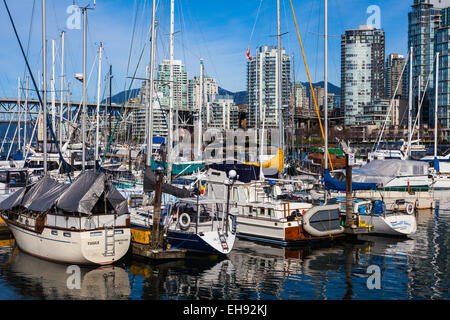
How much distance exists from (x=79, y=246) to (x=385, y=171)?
2796 centimetres

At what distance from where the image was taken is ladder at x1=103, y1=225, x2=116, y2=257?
20.5 meters

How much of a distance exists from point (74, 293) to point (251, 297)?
259 inches

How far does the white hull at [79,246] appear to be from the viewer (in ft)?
65.8

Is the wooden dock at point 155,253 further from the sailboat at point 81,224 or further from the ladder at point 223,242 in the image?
the ladder at point 223,242

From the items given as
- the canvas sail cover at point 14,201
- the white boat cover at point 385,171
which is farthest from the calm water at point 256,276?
the white boat cover at point 385,171

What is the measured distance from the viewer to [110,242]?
20609 millimetres

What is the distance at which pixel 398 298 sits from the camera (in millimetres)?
17094

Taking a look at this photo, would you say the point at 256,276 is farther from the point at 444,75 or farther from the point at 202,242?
the point at 444,75

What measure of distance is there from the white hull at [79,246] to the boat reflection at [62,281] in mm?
Result: 396

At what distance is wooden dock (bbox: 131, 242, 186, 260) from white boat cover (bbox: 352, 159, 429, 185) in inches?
809

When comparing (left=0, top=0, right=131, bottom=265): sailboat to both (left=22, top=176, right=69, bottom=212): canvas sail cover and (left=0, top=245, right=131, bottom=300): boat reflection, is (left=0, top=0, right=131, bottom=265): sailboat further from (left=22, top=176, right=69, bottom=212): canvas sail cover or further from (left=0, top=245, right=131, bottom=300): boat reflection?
(left=0, top=245, right=131, bottom=300): boat reflection

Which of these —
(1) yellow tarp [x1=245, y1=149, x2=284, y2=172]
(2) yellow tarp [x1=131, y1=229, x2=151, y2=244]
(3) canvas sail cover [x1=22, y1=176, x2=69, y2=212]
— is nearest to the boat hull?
(2) yellow tarp [x1=131, y1=229, x2=151, y2=244]

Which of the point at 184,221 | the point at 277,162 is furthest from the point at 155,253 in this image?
the point at 277,162

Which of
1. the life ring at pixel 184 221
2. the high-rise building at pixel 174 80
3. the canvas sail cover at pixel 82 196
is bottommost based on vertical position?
the life ring at pixel 184 221
